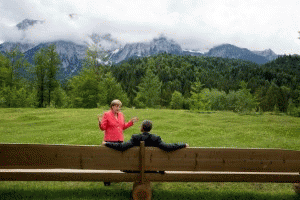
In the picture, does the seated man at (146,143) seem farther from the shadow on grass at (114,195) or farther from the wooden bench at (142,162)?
the shadow on grass at (114,195)

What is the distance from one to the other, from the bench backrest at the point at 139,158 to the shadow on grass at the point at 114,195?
106 cm

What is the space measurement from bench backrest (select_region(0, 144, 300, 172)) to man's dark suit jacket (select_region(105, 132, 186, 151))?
0.11 m

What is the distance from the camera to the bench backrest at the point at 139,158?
523cm

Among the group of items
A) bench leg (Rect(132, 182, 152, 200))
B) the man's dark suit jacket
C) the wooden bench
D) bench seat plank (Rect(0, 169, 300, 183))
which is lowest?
bench leg (Rect(132, 182, 152, 200))

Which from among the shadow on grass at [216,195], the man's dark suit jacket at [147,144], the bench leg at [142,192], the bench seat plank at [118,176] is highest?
the man's dark suit jacket at [147,144]

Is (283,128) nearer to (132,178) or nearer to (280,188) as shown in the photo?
(280,188)

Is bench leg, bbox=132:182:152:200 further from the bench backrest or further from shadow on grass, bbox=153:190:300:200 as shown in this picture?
shadow on grass, bbox=153:190:300:200

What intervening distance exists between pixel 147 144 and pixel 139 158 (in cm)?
40

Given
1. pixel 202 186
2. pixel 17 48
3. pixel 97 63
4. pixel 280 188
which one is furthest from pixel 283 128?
pixel 17 48

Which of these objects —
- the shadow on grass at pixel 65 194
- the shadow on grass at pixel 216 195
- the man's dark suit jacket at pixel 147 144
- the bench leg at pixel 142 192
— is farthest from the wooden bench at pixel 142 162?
the shadow on grass at pixel 216 195

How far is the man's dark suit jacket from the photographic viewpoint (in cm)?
530

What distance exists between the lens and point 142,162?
5.29m

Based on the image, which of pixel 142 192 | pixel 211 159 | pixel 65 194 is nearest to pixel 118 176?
pixel 142 192

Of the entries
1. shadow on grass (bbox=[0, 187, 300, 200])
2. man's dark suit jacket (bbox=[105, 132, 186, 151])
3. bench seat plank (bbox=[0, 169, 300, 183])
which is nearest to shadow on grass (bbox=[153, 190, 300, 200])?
shadow on grass (bbox=[0, 187, 300, 200])
